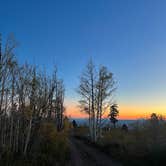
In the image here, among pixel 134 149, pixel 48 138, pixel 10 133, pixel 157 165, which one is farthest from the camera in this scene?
pixel 48 138

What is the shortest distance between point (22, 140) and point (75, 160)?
357 cm

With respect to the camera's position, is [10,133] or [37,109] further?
[37,109]

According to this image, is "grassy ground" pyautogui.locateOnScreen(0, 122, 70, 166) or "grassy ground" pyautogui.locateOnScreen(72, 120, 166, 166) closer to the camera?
"grassy ground" pyautogui.locateOnScreen(0, 122, 70, 166)

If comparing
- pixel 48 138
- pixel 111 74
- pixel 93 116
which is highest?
pixel 111 74

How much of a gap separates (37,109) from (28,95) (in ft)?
4.42

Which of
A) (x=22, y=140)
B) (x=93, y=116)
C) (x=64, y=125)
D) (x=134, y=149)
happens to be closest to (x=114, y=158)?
(x=134, y=149)

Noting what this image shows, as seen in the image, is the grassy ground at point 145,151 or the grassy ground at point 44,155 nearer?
the grassy ground at point 44,155

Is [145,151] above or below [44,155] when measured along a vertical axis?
above

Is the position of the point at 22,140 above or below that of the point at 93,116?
below

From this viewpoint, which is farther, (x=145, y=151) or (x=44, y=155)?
(x=145, y=151)

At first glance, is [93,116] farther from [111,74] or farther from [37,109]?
[37,109]

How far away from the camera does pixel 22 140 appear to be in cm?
1405

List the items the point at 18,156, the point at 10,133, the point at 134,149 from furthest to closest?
1. the point at 134,149
2. the point at 10,133
3. the point at 18,156

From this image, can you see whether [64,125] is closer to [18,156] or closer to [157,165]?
[18,156]
